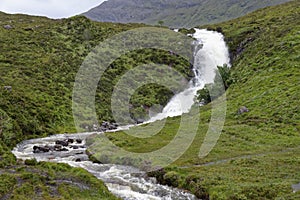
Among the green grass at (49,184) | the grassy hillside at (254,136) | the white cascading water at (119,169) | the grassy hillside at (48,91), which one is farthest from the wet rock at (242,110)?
the green grass at (49,184)

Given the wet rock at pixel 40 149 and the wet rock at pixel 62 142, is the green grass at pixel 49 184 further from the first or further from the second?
the wet rock at pixel 62 142

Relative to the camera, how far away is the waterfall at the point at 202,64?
309 feet

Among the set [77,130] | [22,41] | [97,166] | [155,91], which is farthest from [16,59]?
[97,166]

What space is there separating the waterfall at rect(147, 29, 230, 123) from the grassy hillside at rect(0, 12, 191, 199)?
11.5 ft

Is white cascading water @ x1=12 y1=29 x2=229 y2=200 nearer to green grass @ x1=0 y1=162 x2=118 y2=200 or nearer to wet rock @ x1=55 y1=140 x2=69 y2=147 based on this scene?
wet rock @ x1=55 y1=140 x2=69 y2=147

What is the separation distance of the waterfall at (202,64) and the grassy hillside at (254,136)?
8.75m

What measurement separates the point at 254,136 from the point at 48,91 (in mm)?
50891

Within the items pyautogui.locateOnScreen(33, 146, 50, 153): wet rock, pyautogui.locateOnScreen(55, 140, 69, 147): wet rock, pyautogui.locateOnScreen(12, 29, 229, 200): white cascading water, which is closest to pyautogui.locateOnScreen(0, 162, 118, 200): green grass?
pyautogui.locateOnScreen(12, 29, 229, 200): white cascading water

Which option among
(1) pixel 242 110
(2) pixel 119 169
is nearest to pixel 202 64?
(1) pixel 242 110

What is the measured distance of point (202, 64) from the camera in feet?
383

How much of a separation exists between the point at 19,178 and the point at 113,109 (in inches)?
2235

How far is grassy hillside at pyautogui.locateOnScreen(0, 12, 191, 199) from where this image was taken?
29956mm

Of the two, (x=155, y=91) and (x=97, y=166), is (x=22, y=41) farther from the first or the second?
(x=97, y=166)

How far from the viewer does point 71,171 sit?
34.4 m
